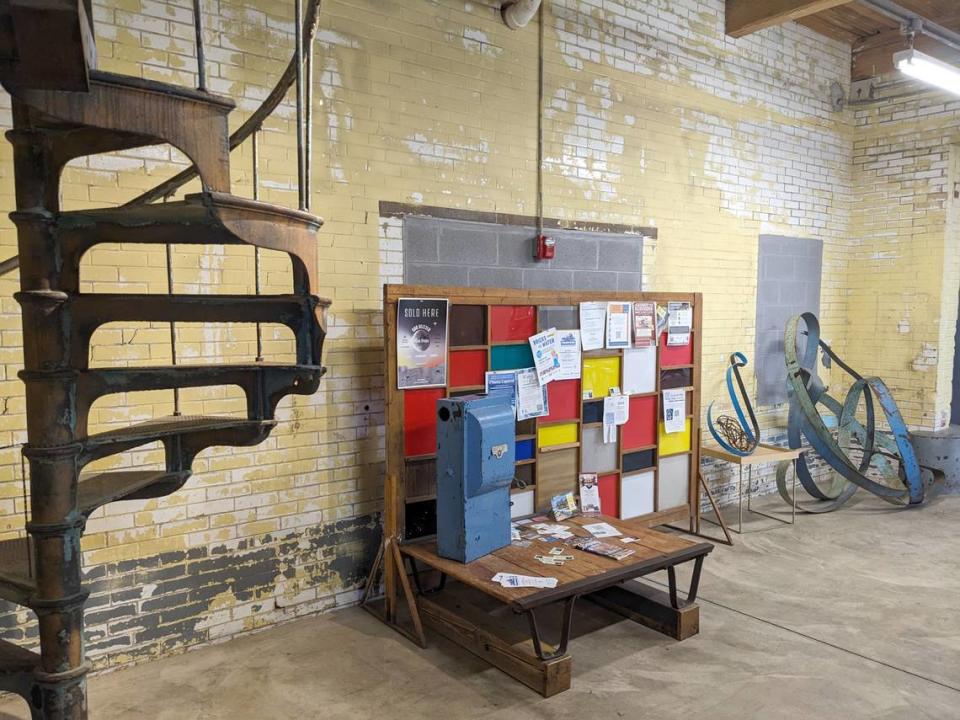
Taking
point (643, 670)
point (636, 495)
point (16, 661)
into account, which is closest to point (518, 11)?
point (636, 495)

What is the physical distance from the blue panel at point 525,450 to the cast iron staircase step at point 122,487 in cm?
241

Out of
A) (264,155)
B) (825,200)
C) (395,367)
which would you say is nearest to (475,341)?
(395,367)

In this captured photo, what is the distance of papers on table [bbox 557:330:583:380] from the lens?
4594 mm

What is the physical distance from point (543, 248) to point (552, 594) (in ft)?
7.88

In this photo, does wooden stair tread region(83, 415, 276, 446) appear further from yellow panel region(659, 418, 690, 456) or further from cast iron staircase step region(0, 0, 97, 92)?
yellow panel region(659, 418, 690, 456)

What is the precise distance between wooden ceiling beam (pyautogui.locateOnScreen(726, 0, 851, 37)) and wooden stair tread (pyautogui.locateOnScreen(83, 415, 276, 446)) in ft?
17.2

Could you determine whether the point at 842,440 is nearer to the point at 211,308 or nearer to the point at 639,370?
the point at 639,370

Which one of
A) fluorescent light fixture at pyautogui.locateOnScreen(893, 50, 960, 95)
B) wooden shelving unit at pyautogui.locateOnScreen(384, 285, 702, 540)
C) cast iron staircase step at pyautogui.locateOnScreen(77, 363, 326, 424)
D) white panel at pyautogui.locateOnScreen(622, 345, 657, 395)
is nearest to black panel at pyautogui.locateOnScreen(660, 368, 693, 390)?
wooden shelving unit at pyautogui.locateOnScreen(384, 285, 702, 540)

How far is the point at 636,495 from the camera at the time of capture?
508 cm

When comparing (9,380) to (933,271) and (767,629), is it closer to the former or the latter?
(767,629)

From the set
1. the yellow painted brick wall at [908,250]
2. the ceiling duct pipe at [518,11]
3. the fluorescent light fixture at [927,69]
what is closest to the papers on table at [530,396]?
the ceiling duct pipe at [518,11]

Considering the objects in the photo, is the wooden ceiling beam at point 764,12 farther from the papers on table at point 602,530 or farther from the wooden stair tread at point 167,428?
the wooden stair tread at point 167,428

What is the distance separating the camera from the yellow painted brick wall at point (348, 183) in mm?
3391

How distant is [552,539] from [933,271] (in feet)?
17.8
